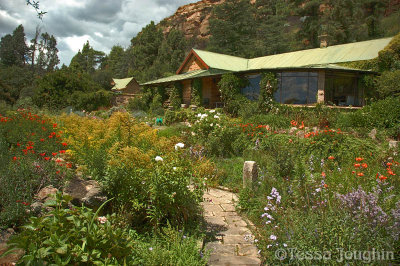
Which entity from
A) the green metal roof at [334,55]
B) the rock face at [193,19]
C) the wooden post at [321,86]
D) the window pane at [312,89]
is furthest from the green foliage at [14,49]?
the wooden post at [321,86]

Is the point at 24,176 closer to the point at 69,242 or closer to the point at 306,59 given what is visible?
the point at 69,242

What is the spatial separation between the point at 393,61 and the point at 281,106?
309 inches

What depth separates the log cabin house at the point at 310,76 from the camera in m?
16.9

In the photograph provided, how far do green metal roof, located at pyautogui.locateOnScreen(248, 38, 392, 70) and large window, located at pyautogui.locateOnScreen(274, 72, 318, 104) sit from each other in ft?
9.11

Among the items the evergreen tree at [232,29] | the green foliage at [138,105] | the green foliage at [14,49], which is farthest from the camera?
the green foliage at [14,49]

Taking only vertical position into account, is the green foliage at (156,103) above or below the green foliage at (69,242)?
above

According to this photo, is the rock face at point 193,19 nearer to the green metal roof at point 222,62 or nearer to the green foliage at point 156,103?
the green metal roof at point 222,62

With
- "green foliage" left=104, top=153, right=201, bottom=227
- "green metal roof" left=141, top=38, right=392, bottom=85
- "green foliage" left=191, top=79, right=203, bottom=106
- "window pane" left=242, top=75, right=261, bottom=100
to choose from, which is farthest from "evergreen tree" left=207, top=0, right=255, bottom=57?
"green foliage" left=104, top=153, right=201, bottom=227

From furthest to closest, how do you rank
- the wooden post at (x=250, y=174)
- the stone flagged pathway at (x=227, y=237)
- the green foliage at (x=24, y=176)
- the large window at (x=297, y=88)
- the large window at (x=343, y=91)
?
the large window at (x=343, y=91)
the large window at (x=297, y=88)
the wooden post at (x=250, y=174)
the stone flagged pathway at (x=227, y=237)
the green foliage at (x=24, y=176)

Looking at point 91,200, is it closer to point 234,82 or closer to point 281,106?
point 281,106

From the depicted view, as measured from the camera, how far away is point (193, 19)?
70.7 metres

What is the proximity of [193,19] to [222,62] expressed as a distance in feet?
174

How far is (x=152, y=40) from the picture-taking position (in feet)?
176

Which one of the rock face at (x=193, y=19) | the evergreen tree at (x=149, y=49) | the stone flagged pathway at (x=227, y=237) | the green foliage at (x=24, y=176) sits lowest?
the stone flagged pathway at (x=227, y=237)
